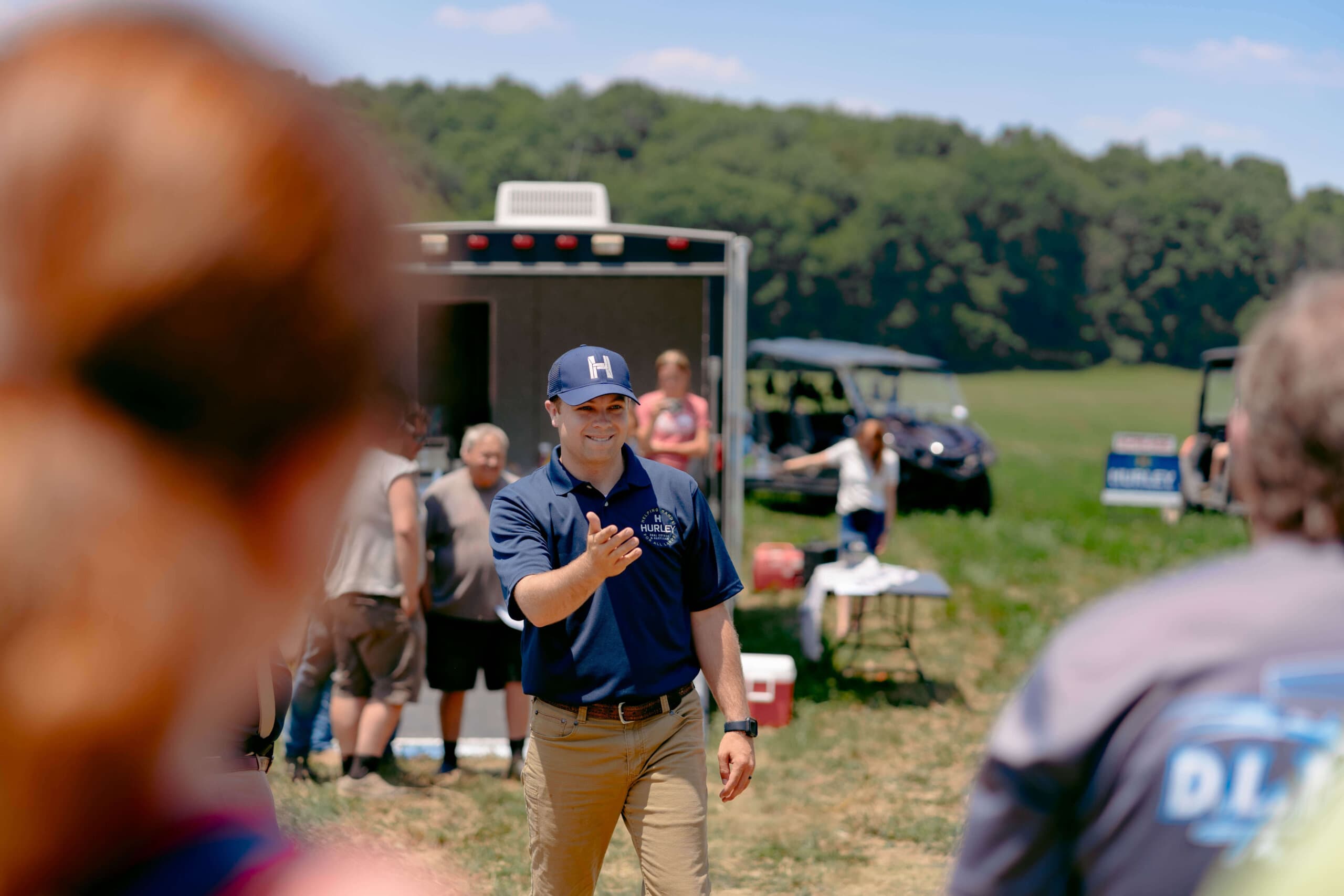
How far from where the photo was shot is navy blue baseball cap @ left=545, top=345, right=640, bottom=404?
3461 mm

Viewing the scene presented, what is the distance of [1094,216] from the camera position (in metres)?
86.8

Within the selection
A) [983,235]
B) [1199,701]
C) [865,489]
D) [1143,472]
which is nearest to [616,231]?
[865,489]

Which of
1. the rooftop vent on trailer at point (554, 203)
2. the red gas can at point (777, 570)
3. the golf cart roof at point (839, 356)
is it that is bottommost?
the red gas can at point (777, 570)

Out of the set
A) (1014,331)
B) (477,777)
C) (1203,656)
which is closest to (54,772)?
(1203,656)

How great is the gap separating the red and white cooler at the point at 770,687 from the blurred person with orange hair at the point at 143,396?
6.47m

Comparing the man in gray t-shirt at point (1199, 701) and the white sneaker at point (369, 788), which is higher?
the man in gray t-shirt at point (1199, 701)

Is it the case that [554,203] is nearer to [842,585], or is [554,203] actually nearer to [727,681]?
[842,585]

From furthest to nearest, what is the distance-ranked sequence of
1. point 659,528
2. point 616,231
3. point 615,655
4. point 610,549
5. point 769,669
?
point 616,231
point 769,669
point 659,528
point 615,655
point 610,549

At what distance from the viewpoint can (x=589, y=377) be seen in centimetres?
349

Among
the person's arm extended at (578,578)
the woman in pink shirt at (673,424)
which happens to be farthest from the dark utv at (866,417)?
the person's arm extended at (578,578)

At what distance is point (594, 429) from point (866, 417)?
13200mm

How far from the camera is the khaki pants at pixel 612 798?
3303mm

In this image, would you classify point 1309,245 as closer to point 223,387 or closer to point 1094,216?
point 1094,216

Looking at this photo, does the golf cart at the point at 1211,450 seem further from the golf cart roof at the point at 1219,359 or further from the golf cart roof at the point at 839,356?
the golf cart roof at the point at 839,356
